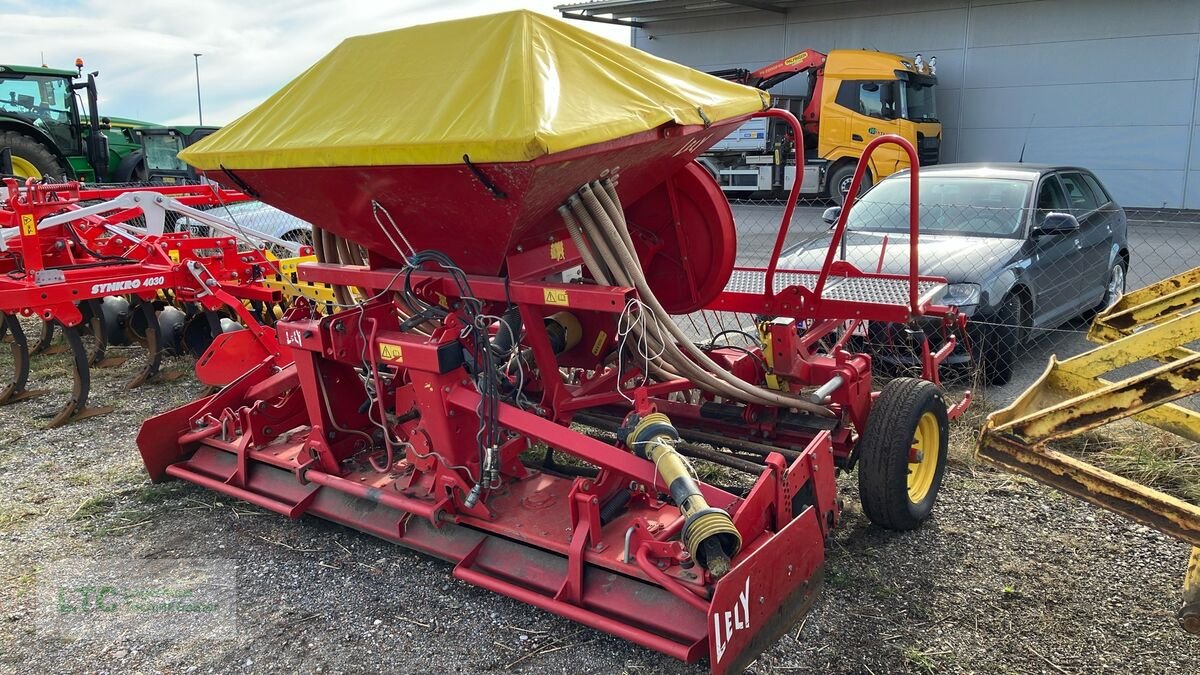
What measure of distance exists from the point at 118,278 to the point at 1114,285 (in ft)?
27.4

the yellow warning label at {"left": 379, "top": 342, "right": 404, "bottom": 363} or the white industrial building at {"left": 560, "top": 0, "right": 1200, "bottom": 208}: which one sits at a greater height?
the white industrial building at {"left": 560, "top": 0, "right": 1200, "bottom": 208}

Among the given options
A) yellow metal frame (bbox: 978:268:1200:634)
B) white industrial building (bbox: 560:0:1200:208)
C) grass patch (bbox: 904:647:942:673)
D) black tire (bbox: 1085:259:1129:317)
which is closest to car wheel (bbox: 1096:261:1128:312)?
black tire (bbox: 1085:259:1129:317)

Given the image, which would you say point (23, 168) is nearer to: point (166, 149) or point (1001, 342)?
point (166, 149)

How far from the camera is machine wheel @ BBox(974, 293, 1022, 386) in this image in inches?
236

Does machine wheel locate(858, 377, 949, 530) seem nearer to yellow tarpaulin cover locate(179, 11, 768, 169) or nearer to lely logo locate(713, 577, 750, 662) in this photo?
lely logo locate(713, 577, 750, 662)

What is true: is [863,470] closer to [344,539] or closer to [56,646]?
[344,539]

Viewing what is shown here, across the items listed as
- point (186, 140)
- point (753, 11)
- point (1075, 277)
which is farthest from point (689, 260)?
point (753, 11)

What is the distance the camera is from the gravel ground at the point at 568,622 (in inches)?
124

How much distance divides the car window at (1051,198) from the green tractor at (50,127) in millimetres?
12379

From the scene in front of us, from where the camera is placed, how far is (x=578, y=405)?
152 inches

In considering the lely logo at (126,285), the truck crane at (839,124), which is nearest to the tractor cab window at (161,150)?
the lely logo at (126,285)

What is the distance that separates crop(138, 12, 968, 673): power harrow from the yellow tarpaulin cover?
2 cm

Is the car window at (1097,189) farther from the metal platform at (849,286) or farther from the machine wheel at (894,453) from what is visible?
the machine wheel at (894,453)

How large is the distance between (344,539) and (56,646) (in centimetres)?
120
